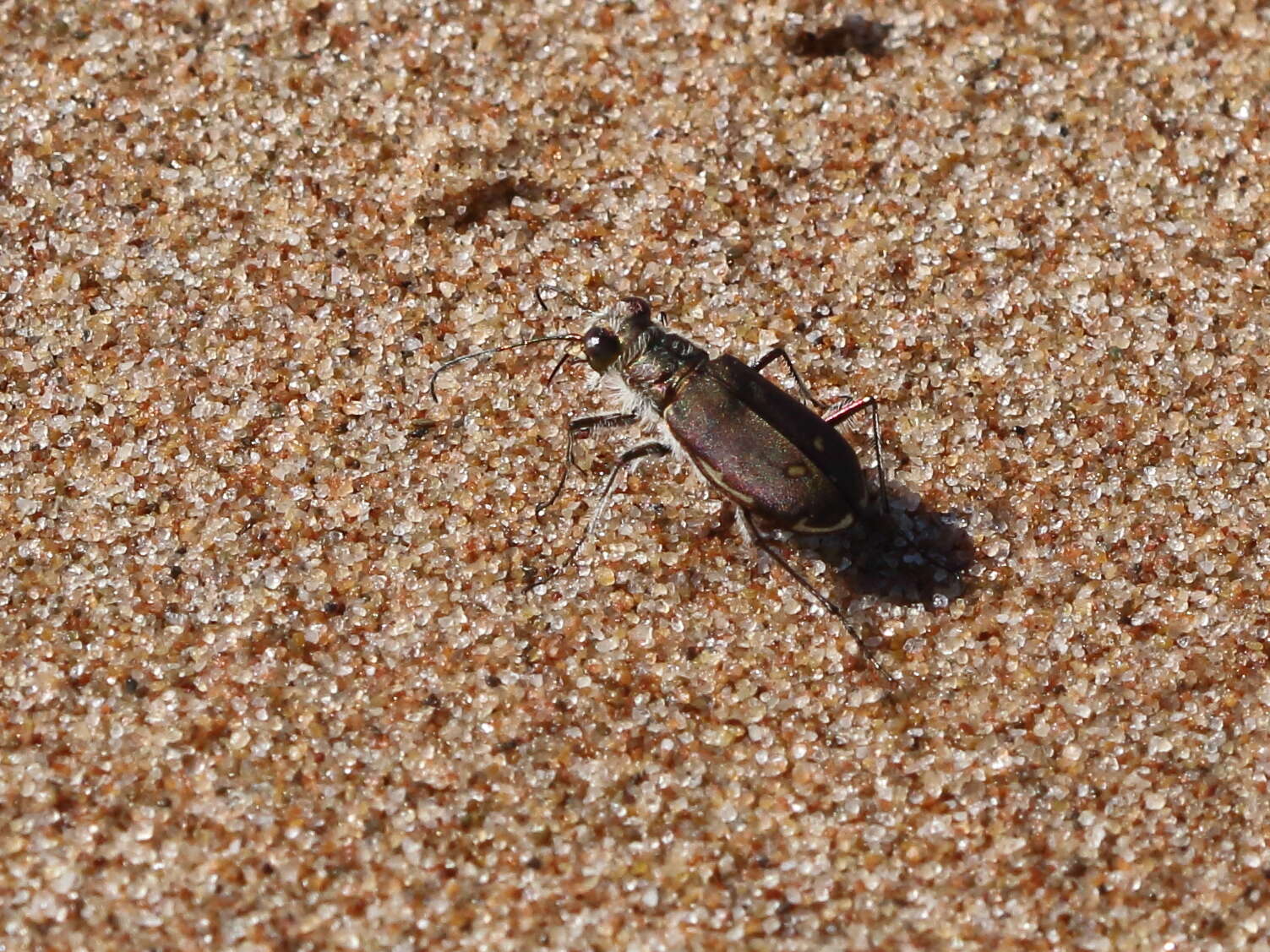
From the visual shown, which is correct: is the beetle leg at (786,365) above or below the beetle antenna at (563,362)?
below

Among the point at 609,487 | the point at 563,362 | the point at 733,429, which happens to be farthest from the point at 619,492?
the point at 733,429

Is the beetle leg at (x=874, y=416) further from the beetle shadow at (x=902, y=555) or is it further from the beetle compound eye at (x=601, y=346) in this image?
the beetle compound eye at (x=601, y=346)

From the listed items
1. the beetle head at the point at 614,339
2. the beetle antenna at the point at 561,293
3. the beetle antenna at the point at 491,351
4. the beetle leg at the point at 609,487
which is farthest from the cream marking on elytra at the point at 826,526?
the beetle antenna at the point at 561,293

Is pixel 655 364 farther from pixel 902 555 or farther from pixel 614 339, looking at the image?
pixel 902 555

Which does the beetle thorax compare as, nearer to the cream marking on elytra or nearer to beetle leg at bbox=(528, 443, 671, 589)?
beetle leg at bbox=(528, 443, 671, 589)

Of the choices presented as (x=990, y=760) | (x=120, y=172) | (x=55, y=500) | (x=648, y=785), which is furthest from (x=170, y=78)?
(x=990, y=760)
